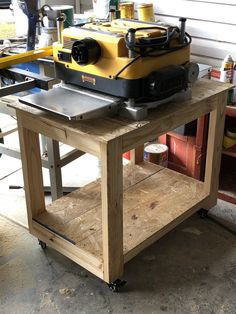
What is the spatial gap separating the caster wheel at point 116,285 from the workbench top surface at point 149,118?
2.09 ft

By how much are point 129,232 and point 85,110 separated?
641 millimetres

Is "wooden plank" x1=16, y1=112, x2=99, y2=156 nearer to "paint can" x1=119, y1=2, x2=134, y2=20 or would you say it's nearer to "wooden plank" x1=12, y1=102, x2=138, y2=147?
"wooden plank" x1=12, y1=102, x2=138, y2=147

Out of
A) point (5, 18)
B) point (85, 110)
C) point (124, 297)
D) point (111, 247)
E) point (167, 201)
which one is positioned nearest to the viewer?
point (85, 110)

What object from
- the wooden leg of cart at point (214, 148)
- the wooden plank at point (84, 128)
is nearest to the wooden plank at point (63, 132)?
the wooden plank at point (84, 128)

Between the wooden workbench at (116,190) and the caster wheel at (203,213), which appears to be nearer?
the wooden workbench at (116,190)

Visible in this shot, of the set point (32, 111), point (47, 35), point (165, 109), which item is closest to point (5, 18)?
point (47, 35)

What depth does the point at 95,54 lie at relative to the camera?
1.49 metres

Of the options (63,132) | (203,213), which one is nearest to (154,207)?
(203,213)

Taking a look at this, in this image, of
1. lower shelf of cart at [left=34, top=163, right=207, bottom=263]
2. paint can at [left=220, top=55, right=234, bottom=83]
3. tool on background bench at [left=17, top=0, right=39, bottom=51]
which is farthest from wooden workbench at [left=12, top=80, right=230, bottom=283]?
tool on background bench at [left=17, top=0, right=39, bottom=51]

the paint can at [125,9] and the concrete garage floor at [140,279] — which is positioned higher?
the paint can at [125,9]

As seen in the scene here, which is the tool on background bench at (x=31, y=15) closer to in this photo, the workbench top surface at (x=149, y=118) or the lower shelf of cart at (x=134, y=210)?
the workbench top surface at (x=149, y=118)

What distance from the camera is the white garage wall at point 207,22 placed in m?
2.37

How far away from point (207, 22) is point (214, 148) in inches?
34.3

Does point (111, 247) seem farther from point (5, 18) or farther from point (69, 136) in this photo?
point (5, 18)
